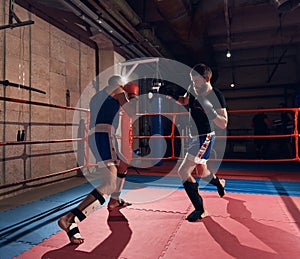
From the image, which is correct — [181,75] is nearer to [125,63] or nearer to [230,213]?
[125,63]

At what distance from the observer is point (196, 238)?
2359mm

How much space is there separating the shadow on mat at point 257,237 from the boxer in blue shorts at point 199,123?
36cm

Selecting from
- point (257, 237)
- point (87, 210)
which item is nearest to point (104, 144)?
point (87, 210)

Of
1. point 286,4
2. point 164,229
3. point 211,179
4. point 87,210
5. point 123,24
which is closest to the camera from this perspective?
point 87,210

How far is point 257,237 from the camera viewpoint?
2.37 meters

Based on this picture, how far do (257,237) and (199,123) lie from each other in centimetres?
135

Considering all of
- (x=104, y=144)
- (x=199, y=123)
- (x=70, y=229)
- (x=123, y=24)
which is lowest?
(x=70, y=229)

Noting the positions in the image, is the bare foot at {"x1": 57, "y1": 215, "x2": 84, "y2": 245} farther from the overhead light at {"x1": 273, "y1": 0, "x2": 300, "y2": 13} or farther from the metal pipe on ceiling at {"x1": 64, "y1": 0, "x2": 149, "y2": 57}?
the overhead light at {"x1": 273, "y1": 0, "x2": 300, "y2": 13}

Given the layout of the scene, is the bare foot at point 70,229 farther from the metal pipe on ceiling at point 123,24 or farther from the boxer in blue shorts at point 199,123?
the metal pipe on ceiling at point 123,24

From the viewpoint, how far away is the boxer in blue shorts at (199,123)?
2799mm

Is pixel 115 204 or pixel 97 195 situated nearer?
pixel 97 195

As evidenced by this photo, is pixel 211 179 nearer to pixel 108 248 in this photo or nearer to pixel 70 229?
pixel 108 248

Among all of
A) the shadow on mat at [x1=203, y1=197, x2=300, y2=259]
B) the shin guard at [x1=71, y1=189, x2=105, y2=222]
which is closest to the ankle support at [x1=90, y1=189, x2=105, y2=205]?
the shin guard at [x1=71, y1=189, x2=105, y2=222]

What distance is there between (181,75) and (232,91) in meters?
3.29
